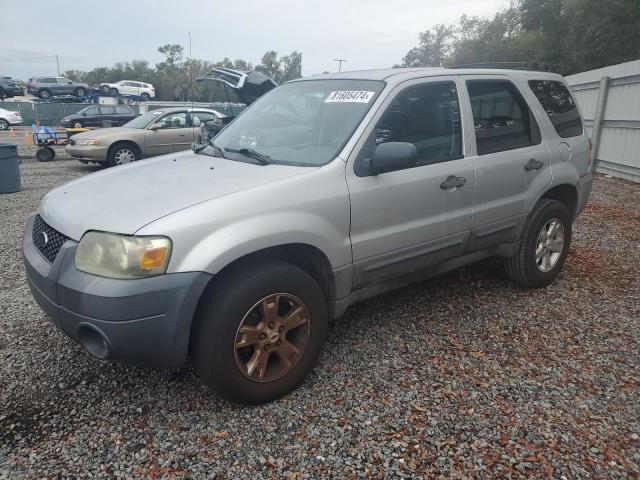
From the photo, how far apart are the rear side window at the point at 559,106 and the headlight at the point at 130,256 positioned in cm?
335

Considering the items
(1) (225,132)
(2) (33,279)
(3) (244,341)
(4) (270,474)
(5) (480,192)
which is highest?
(1) (225,132)

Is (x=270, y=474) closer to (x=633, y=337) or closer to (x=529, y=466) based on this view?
(x=529, y=466)

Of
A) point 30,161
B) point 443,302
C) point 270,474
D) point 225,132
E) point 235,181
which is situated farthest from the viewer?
point 30,161

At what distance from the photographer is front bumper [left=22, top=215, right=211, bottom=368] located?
215 centimetres

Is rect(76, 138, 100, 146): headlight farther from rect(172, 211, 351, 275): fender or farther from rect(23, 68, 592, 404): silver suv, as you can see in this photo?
rect(172, 211, 351, 275): fender

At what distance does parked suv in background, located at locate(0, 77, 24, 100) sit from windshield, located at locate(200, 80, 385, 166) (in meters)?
39.2

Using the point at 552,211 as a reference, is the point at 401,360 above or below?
below

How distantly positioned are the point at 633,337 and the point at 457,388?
158 centimetres

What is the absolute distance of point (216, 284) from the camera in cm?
237

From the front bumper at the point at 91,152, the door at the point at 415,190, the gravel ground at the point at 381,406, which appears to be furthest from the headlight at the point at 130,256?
the front bumper at the point at 91,152

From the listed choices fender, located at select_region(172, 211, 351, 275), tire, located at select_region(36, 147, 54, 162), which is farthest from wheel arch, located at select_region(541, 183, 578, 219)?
tire, located at select_region(36, 147, 54, 162)

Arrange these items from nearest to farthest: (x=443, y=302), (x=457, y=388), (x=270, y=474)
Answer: (x=270, y=474), (x=457, y=388), (x=443, y=302)

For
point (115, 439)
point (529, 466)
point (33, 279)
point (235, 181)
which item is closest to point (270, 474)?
point (115, 439)

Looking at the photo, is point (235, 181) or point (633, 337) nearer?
point (235, 181)
